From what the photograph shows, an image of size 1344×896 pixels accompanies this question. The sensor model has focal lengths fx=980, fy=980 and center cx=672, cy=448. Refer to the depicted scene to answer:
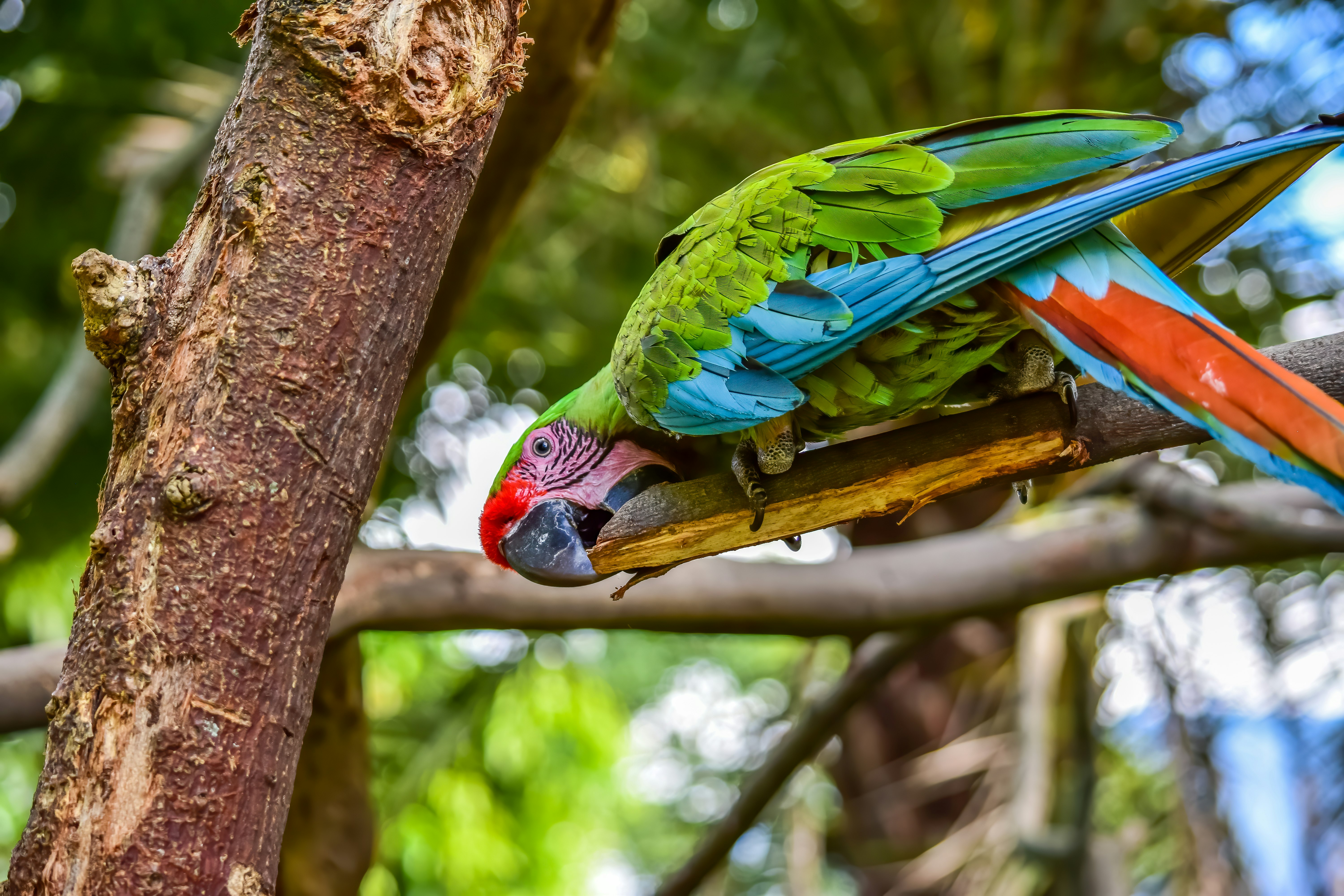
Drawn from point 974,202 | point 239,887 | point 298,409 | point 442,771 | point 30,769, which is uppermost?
point 974,202

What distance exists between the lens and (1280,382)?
1073 millimetres

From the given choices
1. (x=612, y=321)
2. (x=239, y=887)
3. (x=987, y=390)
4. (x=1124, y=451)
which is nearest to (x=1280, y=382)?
(x=1124, y=451)

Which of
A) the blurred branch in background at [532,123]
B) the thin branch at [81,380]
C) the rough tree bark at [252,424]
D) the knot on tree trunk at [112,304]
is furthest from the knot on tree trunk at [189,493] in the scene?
the thin branch at [81,380]

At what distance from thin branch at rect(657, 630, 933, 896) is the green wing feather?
134 cm

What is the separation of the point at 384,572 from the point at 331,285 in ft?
4.06

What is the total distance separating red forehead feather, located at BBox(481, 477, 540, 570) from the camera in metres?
1.81

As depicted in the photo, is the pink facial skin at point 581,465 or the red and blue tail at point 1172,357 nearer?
the red and blue tail at point 1172,357

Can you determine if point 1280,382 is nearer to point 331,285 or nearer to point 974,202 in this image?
point 974,202

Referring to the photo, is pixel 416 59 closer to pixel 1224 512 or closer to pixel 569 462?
pixel 569 462

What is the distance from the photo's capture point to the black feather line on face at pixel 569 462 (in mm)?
1810

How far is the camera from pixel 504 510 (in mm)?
1826

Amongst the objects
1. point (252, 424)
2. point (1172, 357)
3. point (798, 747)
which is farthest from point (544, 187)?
point (1172, 357)

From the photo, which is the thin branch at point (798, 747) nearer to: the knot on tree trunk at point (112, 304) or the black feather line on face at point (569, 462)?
the black feather line on face at point (569, 462)

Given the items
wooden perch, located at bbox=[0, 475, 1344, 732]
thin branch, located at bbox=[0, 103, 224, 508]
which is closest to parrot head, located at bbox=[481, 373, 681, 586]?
wooden perch, located at bbox=[0, 475, 1344, 732]
